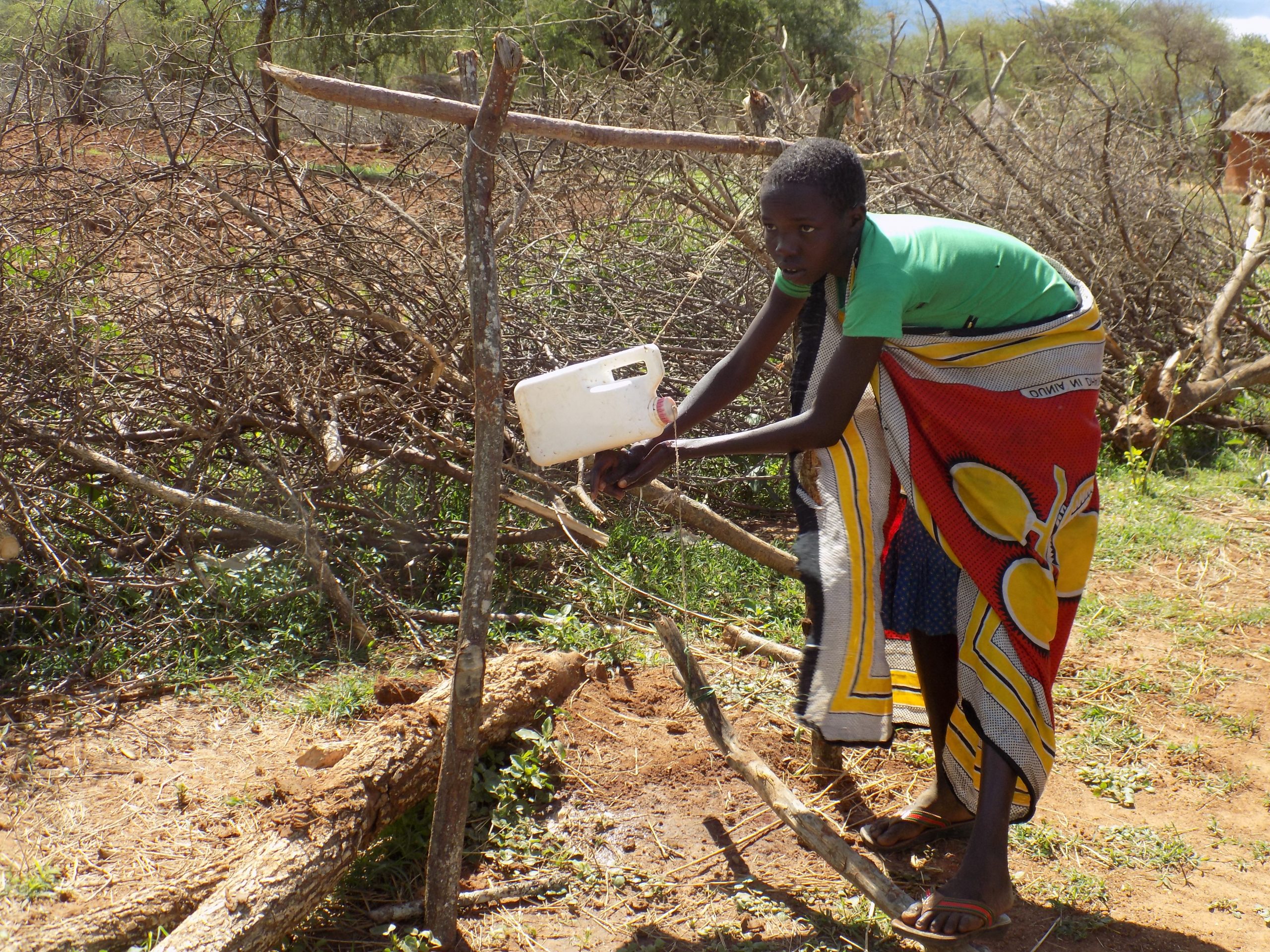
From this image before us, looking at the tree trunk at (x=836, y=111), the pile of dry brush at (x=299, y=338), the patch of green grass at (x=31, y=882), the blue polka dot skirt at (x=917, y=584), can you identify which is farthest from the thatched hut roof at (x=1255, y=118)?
the patch of green grass at (x=31, y=882)

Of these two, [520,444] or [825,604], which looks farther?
[520,444]

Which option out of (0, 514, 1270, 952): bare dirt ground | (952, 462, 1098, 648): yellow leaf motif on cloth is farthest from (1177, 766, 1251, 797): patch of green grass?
(952, 462, 1098, 648): yellow leaf motif on cloth

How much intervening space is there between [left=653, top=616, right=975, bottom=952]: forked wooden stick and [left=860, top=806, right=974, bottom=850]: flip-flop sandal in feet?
0.44

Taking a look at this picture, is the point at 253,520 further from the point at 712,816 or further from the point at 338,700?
the point at 712,816

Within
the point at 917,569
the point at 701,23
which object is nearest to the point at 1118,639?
the point at 917,569

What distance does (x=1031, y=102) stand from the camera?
6820 millimetres

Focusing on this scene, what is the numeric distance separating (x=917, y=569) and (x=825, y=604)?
213mm

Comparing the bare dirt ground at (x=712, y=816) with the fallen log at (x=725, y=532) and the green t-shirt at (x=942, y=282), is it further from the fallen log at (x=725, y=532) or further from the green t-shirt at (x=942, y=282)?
the green t-shirt at (x=942, y=282)

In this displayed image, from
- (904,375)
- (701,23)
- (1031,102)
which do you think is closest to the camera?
(904,375)

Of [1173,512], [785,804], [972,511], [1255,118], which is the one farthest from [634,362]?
[1255,118]

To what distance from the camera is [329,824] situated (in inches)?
80.0

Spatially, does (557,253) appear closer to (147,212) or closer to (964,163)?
(147,212)

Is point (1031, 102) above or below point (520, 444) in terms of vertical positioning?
above

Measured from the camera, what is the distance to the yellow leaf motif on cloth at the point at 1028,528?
202 cm
